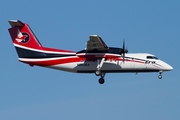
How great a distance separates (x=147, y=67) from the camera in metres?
25.9

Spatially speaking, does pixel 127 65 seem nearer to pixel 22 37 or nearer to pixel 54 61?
pixel 54 61

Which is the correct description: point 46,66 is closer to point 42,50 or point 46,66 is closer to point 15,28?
point 42,50

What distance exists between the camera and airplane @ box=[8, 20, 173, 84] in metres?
25.4

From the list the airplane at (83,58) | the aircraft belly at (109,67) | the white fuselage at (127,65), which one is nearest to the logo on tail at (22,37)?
the airplane at (83,58)

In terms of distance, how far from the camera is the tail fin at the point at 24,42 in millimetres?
26562

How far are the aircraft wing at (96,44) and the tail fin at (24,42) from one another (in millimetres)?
5204

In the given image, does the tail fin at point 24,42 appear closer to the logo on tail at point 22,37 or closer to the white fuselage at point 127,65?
the logo on tail at point 22,37

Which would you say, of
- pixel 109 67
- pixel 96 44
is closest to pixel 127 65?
pixel 109 67

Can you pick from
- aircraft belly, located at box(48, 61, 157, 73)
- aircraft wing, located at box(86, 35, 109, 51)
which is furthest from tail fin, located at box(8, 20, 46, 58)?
aircraft wing, located at box(86, 35, 109, 51)

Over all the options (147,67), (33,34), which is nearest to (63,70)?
(33,34)

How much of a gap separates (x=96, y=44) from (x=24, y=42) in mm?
7527

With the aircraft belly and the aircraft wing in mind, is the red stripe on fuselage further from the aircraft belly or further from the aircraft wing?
the aircraft wing

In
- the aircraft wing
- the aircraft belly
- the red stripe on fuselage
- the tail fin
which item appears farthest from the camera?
the tail fin

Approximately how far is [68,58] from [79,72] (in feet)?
5.66
